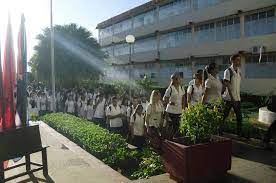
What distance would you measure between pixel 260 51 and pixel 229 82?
1834 cm

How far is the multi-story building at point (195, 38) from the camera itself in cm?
2627

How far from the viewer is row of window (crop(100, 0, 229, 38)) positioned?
33816 millimetres

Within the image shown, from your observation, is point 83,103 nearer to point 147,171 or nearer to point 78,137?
point 78,137

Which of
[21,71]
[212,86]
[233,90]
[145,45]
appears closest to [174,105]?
[212,86]

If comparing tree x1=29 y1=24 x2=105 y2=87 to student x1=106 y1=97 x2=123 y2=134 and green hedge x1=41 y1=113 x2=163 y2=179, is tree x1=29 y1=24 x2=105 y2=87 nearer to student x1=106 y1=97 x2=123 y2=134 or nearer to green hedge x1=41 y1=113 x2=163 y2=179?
student x1=106 y1=97 x2=123 y2=134

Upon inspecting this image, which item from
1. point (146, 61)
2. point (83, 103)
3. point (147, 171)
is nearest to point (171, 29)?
point (146, 61)

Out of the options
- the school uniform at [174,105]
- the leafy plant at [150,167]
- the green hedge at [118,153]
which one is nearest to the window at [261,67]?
the green hedge at [118,153]

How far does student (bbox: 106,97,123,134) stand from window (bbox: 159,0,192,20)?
2481 cm

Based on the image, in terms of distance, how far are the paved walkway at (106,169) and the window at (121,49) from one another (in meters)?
40.7

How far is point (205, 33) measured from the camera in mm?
33031

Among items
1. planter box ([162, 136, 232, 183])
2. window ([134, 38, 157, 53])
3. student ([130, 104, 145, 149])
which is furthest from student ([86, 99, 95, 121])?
window ([134, 38, 157, 53])

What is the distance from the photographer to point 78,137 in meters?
10.9

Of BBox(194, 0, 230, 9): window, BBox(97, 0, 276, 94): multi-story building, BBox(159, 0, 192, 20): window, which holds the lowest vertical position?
BBox(97, 0, 276, 94): multi-story building

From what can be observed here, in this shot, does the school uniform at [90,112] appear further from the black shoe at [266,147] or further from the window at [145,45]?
the window at [145,45]
